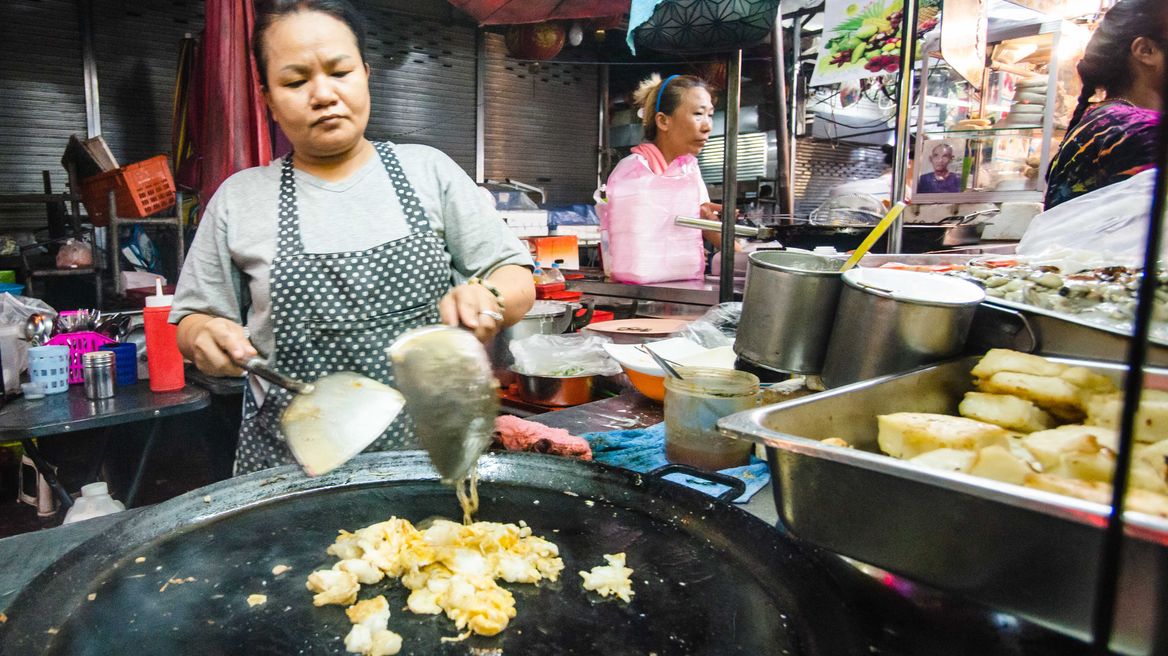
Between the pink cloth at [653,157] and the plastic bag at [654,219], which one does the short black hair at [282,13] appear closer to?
the plastic bag at [654,219]

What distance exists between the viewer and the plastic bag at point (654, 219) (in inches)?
195

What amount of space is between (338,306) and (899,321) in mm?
1668

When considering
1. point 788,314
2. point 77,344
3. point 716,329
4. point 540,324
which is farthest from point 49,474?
point 788,314

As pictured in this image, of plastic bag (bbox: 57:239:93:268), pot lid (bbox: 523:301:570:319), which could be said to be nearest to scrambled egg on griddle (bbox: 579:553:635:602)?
pot lid (bbox: 523:301:570:319)

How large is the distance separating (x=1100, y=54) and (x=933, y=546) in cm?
313

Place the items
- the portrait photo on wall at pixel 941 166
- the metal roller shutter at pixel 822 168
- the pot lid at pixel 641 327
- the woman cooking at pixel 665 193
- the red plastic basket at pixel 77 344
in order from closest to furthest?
the pot lid at pixel 641 327 → the red plastic basket at pixel 77 344 → the woman cooking at pixel 665 193 → the portrait photo on wall at pixel 941 166 → the metal roller shutter at pixel 822 168

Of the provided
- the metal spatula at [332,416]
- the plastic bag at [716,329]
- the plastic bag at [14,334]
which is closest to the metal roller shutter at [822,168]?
the plastic bag at [716,329]

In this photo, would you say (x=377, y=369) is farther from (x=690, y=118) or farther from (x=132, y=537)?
(x=690, y=118)

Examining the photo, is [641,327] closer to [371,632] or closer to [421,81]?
[371,632]

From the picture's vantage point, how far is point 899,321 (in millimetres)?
1459

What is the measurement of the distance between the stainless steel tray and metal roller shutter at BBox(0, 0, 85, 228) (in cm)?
805

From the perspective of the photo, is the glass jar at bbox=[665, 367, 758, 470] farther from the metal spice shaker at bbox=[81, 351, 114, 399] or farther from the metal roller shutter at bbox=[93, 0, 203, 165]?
the metal roller shutter at bbox=[93, 0, 203, 165]

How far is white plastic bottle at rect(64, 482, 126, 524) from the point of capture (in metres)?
2.93

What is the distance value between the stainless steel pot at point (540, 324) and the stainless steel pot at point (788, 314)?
3.60 ft
